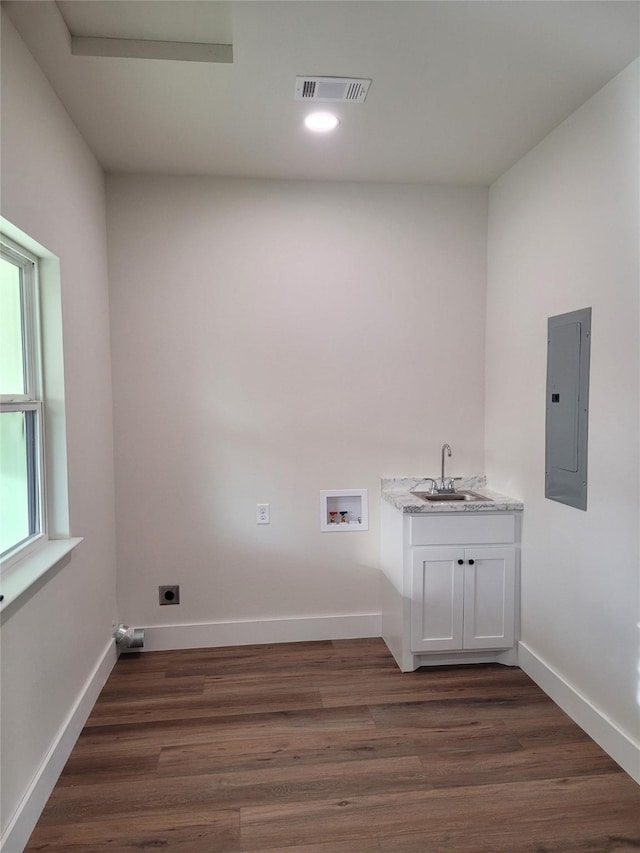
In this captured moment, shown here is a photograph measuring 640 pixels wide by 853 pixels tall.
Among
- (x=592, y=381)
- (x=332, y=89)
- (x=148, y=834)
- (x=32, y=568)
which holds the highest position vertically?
(x=332, y=89)

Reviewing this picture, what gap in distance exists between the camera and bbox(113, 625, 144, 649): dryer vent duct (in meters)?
2.98

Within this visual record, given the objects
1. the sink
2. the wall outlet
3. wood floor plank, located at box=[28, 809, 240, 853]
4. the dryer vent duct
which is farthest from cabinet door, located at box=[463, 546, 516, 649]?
the dryer vent duct

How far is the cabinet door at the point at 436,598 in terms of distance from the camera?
2830 mm

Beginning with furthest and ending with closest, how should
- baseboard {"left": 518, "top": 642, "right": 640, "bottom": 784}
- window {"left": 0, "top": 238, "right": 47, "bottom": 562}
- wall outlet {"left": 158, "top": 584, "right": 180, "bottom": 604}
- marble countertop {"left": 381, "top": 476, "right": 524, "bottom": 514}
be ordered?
wall outlet {"left": 158, "top": 584, "right": 180, "bottom": 604} < marble countertop {"left": 381, "top": 476, "right": 524, "bottom": 514} < baseboard {"left": 518, "top": 642, "right": 640, "bottom": 784} < window {"left": 0, "top": 238, "right": 47, "bottom": 562}

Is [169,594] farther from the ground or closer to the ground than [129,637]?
farther from the ground

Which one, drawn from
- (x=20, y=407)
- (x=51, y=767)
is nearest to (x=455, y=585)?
(x=51, y=767)

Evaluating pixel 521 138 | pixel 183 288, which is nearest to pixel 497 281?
pixel 521 138

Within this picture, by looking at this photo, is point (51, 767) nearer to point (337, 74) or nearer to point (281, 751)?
point (281, 751)

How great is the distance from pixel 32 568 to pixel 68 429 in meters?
0.62

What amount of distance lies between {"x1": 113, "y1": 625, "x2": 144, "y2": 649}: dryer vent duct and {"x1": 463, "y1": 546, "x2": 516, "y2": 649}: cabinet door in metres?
1.76

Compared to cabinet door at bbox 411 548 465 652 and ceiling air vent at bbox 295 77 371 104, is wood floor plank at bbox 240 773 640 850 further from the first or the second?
ceiling air vent at bbox 295 77 371 104

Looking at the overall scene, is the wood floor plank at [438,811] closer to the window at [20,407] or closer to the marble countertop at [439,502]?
the marble countertop at [439,502]

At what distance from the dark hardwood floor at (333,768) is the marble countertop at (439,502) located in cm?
86

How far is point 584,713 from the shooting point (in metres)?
2.35
